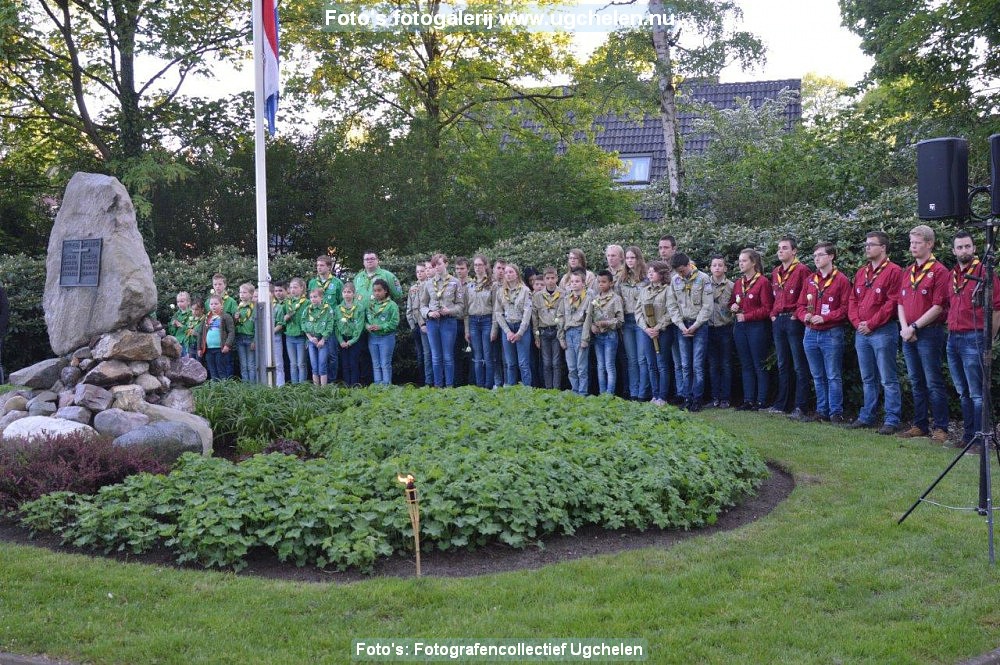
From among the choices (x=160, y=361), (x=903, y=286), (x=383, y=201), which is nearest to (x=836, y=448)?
(x=903, y=286)

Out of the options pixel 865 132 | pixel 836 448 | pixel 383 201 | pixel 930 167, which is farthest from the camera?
pixel 383 201

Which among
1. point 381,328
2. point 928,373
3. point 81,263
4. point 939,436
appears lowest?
point 939,436

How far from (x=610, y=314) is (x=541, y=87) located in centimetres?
1370

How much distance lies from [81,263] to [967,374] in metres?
9.17

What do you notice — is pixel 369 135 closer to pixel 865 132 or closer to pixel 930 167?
pixel 865 132

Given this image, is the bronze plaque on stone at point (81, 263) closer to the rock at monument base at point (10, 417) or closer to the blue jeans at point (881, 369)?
the rock at monument base at point (10, 417)

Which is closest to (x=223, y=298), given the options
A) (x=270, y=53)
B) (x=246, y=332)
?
(x=246, y=332)

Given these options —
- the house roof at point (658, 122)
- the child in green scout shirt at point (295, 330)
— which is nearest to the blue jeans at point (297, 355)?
the child in green scout shirt at point (295, 330)

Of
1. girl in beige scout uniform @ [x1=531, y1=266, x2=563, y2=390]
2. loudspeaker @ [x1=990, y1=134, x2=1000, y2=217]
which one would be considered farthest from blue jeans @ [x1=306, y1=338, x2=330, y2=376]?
loudspeaker @ [x1=990, y1=134, x2=1000, y2=217]

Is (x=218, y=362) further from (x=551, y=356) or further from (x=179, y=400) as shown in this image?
(x=551, y=356)

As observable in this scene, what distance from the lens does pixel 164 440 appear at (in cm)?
852

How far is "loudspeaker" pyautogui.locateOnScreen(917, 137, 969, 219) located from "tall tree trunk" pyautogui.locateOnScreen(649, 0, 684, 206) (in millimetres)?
10159

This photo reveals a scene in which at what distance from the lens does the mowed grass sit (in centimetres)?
494

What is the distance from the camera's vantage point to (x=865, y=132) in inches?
654
